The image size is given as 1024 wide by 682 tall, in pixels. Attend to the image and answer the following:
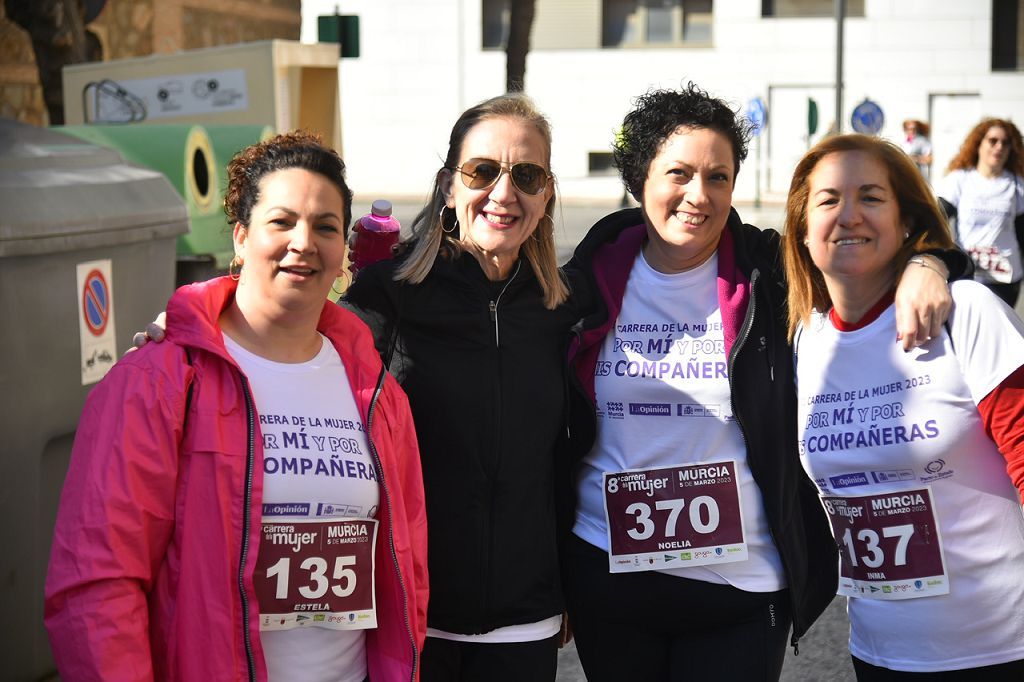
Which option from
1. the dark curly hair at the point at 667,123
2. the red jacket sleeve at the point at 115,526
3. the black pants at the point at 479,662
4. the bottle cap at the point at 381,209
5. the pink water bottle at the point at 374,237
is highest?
the dark curly hair at the point at 667,123

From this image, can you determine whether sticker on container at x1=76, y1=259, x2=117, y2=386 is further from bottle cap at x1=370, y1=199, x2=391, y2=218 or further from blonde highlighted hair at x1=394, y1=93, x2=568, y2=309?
blonde highlighted hair at x1=394, y1=93, x2=568, y2=309

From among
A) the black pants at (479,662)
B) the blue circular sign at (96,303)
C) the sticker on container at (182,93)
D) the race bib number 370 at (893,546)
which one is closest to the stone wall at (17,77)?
the sticker on container at (182,93)

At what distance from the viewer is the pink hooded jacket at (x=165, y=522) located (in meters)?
2.17

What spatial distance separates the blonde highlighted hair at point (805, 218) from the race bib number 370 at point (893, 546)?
1.54ft

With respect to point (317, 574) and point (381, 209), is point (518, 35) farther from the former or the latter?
point (317, 574)

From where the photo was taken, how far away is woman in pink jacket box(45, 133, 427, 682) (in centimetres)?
220

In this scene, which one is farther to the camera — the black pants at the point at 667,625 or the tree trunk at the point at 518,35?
the tree trunk at the point at 518,35

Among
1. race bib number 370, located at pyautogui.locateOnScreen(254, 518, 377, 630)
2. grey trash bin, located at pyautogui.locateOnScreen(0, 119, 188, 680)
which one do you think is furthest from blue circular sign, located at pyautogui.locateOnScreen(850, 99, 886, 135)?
race bib number 370, located at pyautogui.locateOnScreen(254, 518, 377, 630)

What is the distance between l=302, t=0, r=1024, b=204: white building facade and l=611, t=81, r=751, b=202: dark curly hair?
80.3 feet

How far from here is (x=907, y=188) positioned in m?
2.87

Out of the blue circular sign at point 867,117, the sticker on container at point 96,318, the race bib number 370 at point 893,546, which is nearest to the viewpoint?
the race bib number 370 at point 893,546

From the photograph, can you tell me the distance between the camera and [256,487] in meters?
2.34

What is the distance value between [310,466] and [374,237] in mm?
935

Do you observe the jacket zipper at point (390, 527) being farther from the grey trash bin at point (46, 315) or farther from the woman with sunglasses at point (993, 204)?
the woman with sunglasses at point (993, 204)
